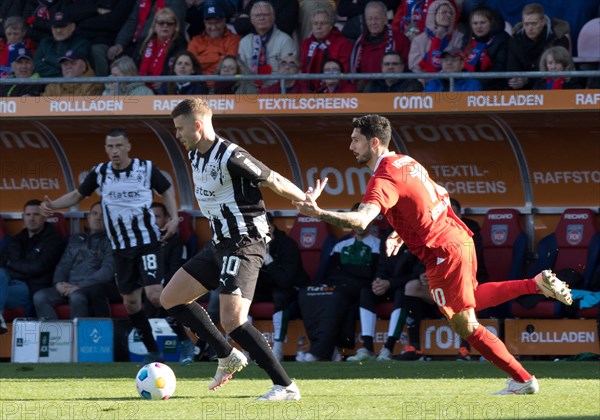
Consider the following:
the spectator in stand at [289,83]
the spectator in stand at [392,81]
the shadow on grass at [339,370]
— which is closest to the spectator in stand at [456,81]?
the spectator in stand at [392,81]

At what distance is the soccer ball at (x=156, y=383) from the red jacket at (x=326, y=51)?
5.56 meters

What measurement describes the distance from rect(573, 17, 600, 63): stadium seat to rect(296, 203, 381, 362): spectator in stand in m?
2.63

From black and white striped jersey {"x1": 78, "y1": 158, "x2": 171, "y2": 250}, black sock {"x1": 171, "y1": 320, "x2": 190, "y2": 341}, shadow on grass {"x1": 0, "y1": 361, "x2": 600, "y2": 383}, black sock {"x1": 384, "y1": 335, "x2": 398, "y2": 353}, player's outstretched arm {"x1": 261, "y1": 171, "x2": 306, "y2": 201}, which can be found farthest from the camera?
black sock {"x1": 384, "y1": 335, "x2": 398, "y2": 353}

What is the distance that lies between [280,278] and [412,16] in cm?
304

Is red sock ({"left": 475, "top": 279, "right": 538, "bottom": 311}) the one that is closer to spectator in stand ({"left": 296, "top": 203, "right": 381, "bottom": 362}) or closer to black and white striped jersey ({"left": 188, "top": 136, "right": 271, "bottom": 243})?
black and white striped jersey ({"left": 188, "top": 136, "right": 271, "bottom": 243})

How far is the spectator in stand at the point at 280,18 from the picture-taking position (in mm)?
12727

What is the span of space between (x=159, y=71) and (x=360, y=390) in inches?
225

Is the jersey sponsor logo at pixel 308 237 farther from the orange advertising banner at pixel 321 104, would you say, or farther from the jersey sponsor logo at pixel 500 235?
the jersey sponsor logo at pixel 500 235

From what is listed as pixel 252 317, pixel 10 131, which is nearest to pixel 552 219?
pixel 252 317

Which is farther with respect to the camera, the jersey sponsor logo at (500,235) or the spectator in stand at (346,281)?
the jersey sponsor logo at (500,235)

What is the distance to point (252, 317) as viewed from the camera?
40.3 ft

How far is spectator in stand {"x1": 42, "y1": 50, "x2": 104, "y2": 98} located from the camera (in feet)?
41.1

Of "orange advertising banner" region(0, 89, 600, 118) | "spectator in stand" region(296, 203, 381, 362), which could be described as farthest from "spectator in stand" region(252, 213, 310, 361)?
"orange advertising banner" region(0, 89, 600, 118)

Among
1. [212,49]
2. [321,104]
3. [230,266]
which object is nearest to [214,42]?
[212,49]
